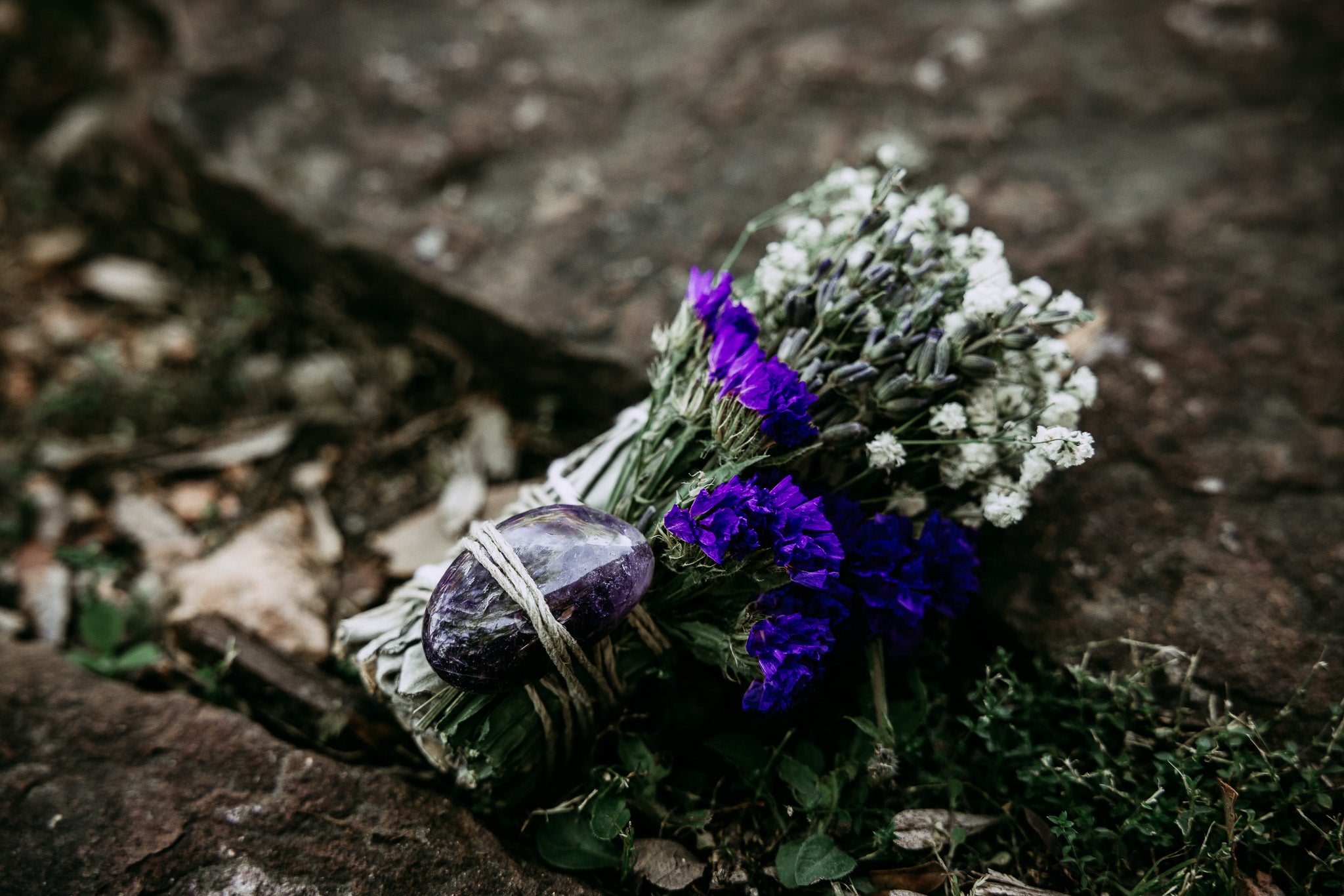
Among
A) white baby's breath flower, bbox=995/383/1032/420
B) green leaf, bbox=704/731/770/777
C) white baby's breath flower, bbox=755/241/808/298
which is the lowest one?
green leaf, bbox=704/731/770/777

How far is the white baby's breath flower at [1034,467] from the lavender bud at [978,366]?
16cm

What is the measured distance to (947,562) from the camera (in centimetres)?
153

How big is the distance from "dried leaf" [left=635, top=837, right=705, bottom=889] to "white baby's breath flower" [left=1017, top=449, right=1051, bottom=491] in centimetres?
91

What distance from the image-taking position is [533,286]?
94.2 inches

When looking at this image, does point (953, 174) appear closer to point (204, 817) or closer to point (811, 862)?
point (811, 862)

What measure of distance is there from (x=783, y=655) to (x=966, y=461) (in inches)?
20.7

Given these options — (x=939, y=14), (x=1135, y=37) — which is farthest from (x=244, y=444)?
(x=1135, y=37)

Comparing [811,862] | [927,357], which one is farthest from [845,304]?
[811,862]

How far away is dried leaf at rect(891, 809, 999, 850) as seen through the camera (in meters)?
1.50

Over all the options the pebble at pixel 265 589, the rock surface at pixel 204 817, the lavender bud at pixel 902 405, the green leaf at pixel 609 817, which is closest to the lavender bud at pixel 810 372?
the lavender bud at pixel 902 405

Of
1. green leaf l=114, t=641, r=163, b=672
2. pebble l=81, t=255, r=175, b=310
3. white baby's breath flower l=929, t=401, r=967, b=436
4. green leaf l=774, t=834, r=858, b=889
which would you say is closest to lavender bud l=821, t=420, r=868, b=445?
white baby's breath flower l=929, t=401, r=967, b=436

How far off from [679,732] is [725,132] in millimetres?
1838

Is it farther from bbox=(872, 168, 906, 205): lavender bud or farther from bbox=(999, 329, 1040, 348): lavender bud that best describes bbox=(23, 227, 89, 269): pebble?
bbox=(999, 329, 1040, 348): lavender bud

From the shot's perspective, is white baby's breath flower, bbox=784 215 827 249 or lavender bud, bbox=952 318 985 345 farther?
white baby's breath flower, bbox=784 215 827 249
